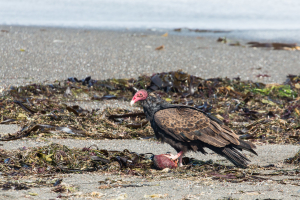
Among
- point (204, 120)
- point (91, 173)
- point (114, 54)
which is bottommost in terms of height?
point (91, 173)

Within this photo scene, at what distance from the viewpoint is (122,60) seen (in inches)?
397

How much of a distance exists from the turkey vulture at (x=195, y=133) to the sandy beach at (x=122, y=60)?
403mm

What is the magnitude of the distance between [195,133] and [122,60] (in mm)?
5574

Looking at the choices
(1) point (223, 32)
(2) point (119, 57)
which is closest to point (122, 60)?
(2) point (119, 57)

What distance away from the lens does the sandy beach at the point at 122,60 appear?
5.53 m

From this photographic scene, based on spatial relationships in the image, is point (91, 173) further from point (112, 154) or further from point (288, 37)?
point (288, 37)

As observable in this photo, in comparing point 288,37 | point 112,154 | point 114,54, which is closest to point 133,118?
point 112,154

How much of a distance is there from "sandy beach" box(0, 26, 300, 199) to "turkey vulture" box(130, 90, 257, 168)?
0.40m

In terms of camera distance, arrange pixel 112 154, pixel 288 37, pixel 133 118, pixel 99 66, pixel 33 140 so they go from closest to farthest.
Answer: pixel 112 154 → pixel 33 140 → pixel 133 118 → pixel 99 66 → pixel 288 37

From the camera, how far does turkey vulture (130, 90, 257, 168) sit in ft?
15.8

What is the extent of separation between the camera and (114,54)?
10.5m

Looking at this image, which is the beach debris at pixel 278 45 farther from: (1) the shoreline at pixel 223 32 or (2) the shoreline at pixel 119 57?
(1) the shoreline at pixel 223 32

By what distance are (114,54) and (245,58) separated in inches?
154

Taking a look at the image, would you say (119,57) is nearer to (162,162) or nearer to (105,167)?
(162,162)
